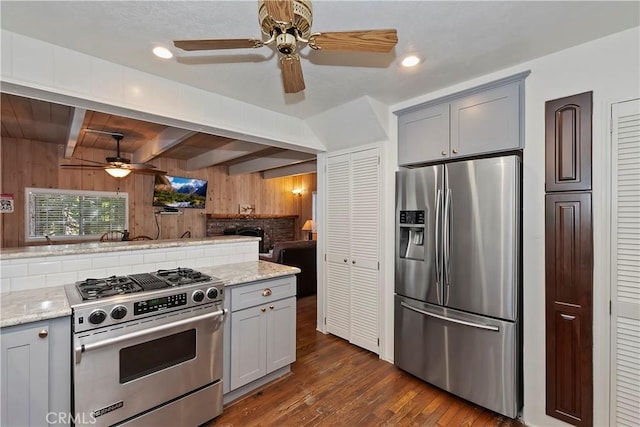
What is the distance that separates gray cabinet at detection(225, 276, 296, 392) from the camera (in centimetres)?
221

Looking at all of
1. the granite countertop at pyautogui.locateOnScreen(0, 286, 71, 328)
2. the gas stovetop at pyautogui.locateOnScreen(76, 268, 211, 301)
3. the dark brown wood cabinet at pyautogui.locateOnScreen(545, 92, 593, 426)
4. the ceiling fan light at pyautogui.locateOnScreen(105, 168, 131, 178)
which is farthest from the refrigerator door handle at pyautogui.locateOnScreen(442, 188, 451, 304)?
the ceiling fan light at pyautogui.locateOnScreen(105, 168, 131, 178)

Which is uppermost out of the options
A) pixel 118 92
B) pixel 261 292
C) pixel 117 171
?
pixel 118 92

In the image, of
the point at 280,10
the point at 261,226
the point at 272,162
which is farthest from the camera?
the point at 261,226

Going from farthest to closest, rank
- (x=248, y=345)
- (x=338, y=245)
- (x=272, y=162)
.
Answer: (x=272, y=162)
(x=338, y=245)
(x=248, y=345)

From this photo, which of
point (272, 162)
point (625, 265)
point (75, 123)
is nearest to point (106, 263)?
point (75, 123)

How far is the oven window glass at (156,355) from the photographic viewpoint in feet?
5.59

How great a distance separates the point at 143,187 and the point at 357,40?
593 centimetres

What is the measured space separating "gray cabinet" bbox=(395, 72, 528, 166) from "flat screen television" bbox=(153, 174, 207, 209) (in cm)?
500

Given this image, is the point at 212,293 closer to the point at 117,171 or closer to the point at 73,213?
the point at 117,171

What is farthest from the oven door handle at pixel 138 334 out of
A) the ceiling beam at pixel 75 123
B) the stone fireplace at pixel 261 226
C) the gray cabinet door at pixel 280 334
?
the stone fireplace at pixel 261 226

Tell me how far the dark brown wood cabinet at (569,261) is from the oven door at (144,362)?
2276 mm

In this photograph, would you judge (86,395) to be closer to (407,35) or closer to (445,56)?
(407,35)

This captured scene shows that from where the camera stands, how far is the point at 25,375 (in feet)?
4.68

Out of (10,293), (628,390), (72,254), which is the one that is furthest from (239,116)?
(628,390)
